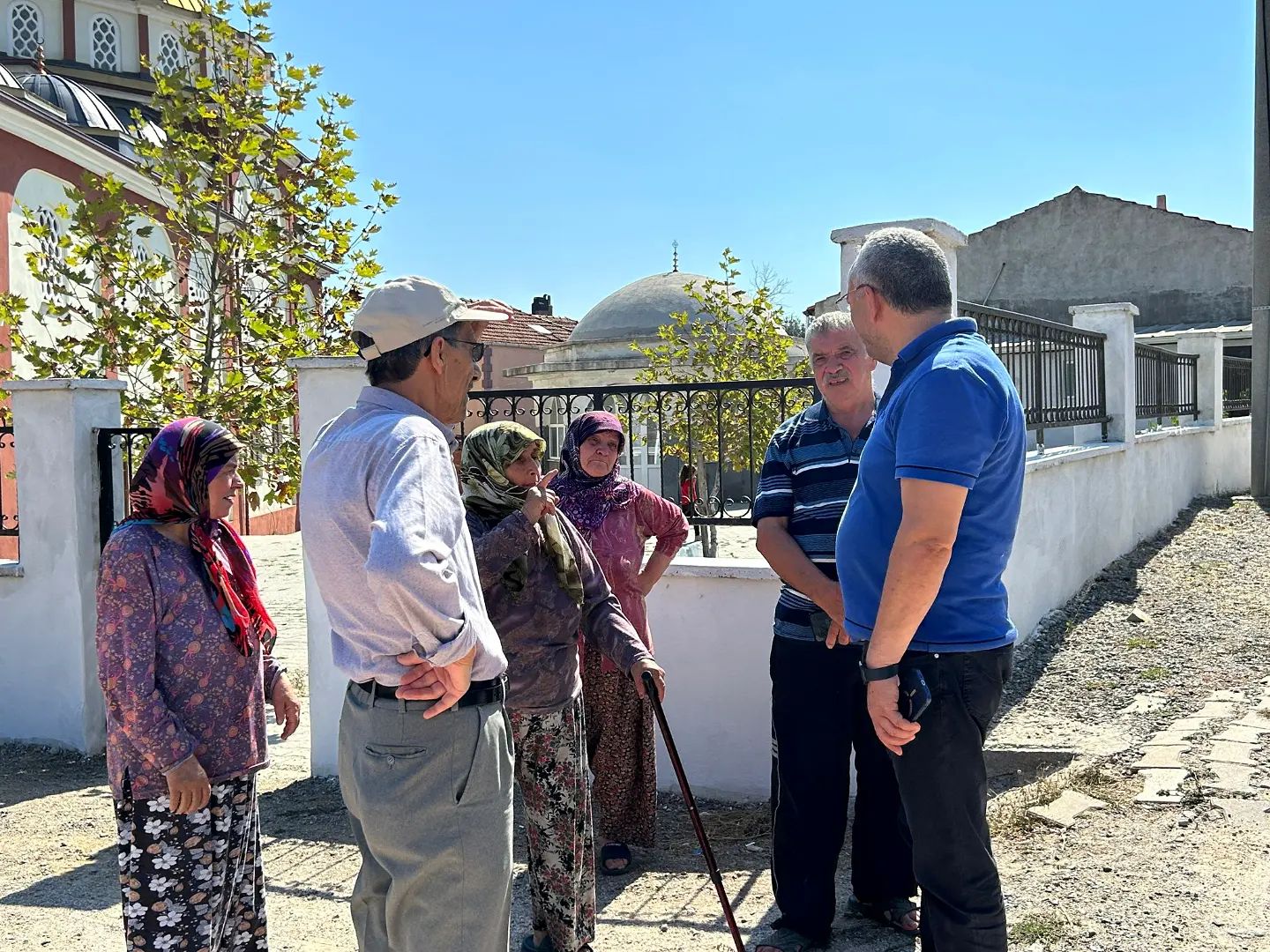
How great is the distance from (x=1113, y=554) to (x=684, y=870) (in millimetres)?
6484

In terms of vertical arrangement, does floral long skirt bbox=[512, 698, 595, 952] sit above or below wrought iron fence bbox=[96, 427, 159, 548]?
below

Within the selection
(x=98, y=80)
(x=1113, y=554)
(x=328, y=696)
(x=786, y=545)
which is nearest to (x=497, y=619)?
(x=786, y=545)

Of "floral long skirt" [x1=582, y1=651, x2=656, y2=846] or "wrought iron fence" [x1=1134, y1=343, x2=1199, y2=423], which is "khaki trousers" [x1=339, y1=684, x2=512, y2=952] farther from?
"wrought iron fence" [x1=1134, y1=343, x2=1199, y2=423]

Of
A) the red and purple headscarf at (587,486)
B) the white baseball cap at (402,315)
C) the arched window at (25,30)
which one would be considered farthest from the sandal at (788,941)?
the arched window at (25,30)

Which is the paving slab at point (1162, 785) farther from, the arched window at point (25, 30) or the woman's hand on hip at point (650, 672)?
the arched window at point (25, 30)

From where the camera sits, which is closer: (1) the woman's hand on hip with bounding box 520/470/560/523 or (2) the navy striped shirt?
(1) the woman's hand on hip with bounding box 520/470/560/523

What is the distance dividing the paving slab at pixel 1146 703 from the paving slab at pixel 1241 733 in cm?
60

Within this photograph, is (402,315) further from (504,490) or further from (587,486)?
(587,486)

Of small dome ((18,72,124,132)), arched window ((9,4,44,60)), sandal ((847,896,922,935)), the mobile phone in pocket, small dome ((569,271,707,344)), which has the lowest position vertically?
sandal ((847,896,922,935))

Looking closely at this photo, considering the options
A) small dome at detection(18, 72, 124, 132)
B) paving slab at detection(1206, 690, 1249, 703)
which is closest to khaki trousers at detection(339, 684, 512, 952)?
paving slab at detection(1206, 690, 1249, 703)

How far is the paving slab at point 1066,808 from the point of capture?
439 cm

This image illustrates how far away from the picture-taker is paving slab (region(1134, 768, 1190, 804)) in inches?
175

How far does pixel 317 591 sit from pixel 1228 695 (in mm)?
4715

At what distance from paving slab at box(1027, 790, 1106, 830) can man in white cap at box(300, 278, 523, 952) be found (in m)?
2.77
